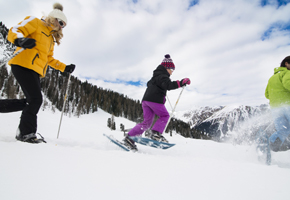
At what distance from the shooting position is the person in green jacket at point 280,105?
247 centimetres

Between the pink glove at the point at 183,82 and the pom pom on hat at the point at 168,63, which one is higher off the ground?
the pom pom on hat at the point at 168,63

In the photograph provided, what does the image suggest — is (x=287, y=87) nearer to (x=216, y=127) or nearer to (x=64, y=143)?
(x=64, y=143)

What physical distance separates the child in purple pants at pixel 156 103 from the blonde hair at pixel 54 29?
1.85 meters

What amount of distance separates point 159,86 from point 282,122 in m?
2.22

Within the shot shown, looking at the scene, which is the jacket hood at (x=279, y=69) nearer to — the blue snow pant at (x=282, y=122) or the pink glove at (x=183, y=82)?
the blue snow pant at (x=282, y=122)

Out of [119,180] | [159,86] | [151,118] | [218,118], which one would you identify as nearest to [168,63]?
[159,86]

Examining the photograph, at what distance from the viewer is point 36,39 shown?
2.20 meters

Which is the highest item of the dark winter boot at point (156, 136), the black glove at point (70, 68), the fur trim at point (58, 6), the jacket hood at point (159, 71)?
the fur trim at point (58, 6)

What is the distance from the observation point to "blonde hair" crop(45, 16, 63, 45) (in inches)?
92.0

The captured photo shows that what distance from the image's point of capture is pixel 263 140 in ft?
8.16

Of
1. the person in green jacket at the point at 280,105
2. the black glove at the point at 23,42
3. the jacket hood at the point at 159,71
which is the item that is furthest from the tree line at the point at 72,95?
the person in green jacket at the point at 280,105

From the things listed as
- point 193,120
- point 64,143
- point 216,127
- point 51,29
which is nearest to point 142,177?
point 64,143

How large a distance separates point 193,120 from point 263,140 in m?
180

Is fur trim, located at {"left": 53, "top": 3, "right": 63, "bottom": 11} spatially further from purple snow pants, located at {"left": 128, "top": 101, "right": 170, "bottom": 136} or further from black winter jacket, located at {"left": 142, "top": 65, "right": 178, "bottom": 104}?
purple snow pants, located at {"left": 128, "top": 101, "right": 170, "bottom": 136}
